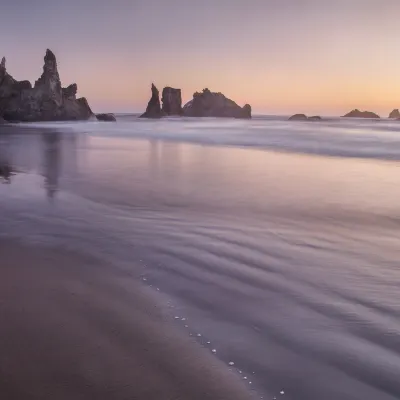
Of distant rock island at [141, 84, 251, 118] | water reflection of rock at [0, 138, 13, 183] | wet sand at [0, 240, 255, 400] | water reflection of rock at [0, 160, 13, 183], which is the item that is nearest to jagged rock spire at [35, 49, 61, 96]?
distant rock island at [141, 84, 251, 118]

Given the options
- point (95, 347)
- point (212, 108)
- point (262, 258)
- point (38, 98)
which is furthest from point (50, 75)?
point (212, 108)

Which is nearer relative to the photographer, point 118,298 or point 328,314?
point 328,314

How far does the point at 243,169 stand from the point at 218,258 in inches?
380

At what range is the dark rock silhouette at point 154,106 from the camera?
132 m

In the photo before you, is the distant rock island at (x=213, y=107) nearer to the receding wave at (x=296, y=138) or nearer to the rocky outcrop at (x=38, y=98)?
the rocky outcrop at (x=38, y=98)

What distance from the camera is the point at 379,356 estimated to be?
2.58 m

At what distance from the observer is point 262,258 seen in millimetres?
4398

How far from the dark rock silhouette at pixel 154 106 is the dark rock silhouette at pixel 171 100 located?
11.2m

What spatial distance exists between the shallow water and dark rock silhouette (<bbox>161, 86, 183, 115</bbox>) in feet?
456

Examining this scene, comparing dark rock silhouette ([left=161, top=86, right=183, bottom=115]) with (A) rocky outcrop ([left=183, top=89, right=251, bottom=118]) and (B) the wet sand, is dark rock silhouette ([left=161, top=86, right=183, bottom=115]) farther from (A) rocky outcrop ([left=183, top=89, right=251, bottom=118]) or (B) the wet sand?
(B) the wet sand

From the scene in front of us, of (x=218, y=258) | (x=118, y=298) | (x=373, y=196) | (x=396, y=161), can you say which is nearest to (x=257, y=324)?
(x=118, y=298)

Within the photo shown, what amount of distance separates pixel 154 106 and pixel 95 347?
13446 centimetres

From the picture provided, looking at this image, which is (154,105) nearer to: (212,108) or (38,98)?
(212,108)

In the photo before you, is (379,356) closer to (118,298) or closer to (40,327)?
(118,298)
